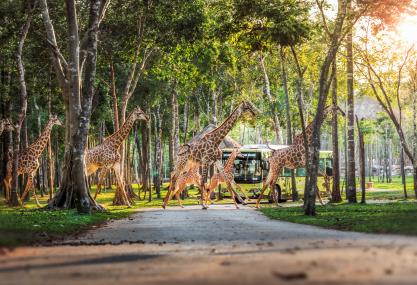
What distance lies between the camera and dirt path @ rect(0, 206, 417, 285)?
7.12 m

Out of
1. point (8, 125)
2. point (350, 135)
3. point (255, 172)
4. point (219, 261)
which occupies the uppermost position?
point (8, 125)

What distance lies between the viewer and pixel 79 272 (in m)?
8.02

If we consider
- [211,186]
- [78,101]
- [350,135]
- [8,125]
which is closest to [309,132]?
[350,135]

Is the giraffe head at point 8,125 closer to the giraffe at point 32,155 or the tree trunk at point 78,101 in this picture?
the giraffe at point 32,155

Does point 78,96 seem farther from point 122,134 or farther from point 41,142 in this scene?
point 41,142

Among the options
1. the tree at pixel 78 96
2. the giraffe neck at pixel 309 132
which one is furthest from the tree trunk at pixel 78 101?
the giraffe neck at pixel 309 132

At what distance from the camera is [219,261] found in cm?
881

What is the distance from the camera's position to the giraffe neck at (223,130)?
2942cm

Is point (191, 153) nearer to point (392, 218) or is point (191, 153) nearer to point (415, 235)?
point (392, 218)

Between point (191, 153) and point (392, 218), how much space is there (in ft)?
47.6

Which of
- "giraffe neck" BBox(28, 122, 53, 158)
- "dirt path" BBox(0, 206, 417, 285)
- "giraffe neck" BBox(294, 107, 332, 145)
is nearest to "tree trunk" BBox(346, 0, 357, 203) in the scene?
"giraffe neck" BBox(294, 107, 332, 145)

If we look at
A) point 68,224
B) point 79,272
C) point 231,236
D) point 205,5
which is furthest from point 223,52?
point 79,272

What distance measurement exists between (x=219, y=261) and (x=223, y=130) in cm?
2093

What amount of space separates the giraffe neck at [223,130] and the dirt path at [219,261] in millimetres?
15957
